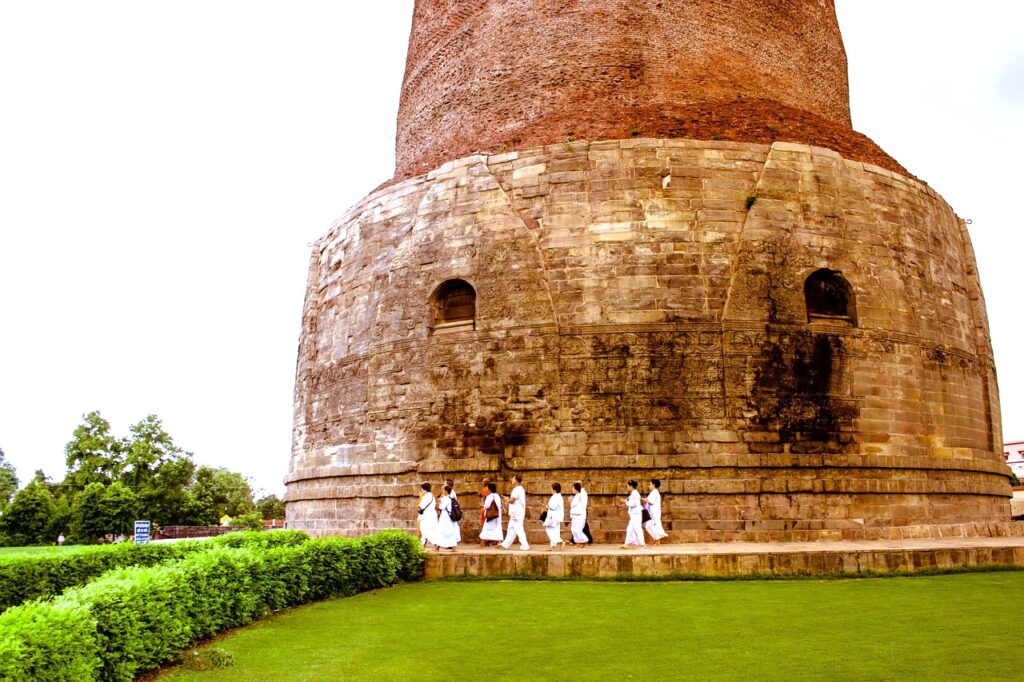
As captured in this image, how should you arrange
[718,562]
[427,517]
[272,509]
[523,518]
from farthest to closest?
[272,509] → [523,518] → [427,517] → [718,562]

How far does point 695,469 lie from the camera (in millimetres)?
11703

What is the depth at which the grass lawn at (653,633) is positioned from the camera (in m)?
5.04

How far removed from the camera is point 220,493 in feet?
147

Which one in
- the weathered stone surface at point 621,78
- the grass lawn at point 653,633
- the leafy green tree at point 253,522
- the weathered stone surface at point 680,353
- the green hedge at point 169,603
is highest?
the weathered stone surface at point 621,78

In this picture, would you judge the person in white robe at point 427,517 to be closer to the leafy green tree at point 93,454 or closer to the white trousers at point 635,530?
the white trousers at point 635,530

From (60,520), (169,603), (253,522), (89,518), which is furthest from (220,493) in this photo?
(169,603)

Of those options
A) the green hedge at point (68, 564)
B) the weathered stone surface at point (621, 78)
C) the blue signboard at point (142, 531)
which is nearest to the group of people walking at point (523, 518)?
the green hedge at point (68, 564)

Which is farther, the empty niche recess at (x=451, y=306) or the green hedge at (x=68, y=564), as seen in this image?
the empty niche recess at (x=451, y=306)

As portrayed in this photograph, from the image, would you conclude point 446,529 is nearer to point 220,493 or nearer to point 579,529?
point 579,529

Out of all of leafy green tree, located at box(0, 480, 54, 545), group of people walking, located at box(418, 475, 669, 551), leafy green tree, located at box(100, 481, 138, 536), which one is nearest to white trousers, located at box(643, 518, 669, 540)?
group of people walking, located at box(418, 475, 669, 551)

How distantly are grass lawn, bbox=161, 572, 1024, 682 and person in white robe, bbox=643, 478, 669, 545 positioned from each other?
2.42m

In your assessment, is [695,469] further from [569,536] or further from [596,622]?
[596,622]

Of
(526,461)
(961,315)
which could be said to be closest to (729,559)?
(526,461)

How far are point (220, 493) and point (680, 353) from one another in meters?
38.5
